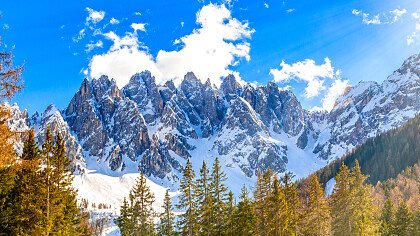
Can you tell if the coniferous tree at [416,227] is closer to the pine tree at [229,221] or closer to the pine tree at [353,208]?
the pine tree at [353,208]

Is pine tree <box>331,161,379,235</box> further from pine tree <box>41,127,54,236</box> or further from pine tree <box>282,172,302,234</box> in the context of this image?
pine tree <box>41,127,54,236</box>

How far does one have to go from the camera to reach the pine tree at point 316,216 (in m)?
45.2

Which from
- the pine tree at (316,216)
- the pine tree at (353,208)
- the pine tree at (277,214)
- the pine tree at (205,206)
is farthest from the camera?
the pine tree at (316,216)

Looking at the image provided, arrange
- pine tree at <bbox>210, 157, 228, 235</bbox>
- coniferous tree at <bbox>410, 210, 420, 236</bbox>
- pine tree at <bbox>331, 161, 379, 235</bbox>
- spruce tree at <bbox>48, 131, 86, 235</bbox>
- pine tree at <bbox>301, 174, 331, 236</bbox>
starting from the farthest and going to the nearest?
coniferous tree at <bbox>410, 210, 420, 236</bbox>, pine tree at <bbox>301, 174, 331, 236</bbox>, pine tree at <bbox>210, 157, 228, 235</bbox>, pine tree at <bbox>331, 161, 379, 235</bbox>, spruce tree at <bbox>48, 131, 86, 235</bbox>

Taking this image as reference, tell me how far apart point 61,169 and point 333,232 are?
29725 millimetres

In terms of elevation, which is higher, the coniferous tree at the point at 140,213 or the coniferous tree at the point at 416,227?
the coniferous tree at the point at 140,213

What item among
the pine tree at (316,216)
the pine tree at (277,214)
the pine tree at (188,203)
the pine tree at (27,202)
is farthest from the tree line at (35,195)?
the pine tree at (316,216)

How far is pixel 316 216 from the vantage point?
45656mm

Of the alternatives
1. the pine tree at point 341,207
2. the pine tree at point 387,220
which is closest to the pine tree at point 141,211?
the pine tree at point 341,207

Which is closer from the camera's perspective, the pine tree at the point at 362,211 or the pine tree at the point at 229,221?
the pine tree at the point at 362,211

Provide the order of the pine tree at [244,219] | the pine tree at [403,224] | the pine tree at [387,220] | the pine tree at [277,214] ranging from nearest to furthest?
the pine tree at [277,214], the pine tree at [244,219], the pine tree at [403,224], the pine tree at [387,220]

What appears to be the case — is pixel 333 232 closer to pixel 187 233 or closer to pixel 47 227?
pixel 187 233

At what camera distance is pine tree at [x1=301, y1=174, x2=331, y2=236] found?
148 ft

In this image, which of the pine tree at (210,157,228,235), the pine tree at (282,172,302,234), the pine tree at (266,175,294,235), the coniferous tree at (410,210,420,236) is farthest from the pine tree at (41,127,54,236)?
the coniferous tree at (410,210,420,236)
